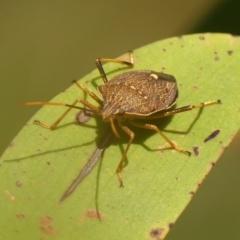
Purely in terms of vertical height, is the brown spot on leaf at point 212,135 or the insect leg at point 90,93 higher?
the brown spot on leaf at point 212,135

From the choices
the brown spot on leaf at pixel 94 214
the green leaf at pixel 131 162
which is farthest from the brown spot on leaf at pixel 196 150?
the brown spot on leaf at pixel 94 214

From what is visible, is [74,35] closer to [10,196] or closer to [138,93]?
[138,93]

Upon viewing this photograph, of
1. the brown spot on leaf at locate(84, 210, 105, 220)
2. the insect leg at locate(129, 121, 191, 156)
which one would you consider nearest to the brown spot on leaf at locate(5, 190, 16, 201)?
the brown spot on leaf at locate(84, 210, 105, 220)

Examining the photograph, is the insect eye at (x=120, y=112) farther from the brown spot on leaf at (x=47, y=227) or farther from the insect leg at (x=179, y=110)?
the brown spot on leaf at (x=47, y=227)

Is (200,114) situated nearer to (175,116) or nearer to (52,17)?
(175,116)

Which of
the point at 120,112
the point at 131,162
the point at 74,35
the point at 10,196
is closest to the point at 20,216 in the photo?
the point at 10,196

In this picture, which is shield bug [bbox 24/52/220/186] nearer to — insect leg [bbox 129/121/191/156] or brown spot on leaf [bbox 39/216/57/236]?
insect leg [bbox 129/121/191/156]
